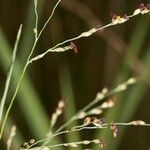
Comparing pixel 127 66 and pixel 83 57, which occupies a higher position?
pixel 83 57

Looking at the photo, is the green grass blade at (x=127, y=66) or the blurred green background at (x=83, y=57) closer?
the green grass blade at (x=127, y=66)

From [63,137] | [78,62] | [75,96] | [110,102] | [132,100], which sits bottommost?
[110,102]

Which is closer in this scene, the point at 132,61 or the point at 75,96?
the point at 132,61

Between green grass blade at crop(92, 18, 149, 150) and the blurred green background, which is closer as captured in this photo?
green grass blade at crop(92, 18, 149, 150)

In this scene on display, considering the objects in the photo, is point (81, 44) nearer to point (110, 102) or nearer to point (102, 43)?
point (102, 43)

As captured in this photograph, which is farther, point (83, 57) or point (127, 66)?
point (83, 57)

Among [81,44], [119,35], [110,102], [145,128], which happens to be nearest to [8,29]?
[81,44]

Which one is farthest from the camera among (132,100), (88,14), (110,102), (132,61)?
(88,14)

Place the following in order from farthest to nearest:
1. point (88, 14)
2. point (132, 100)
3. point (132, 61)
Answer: point (88, 14) < point (132, 61) < point (132, 100)

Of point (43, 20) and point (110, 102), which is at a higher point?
point (43, 20)

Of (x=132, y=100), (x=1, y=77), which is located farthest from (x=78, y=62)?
(x=132, y=100)
